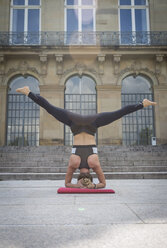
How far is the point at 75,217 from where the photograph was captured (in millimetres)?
2410

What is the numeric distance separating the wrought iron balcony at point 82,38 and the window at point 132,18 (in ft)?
0.29

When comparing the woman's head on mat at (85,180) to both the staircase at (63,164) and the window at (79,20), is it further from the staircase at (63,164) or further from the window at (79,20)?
the window at (79,20)

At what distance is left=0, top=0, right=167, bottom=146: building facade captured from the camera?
14188mm

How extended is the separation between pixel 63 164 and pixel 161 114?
8.21 metres

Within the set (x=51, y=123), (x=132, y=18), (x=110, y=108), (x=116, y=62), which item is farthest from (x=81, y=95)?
(x=132, y=18)

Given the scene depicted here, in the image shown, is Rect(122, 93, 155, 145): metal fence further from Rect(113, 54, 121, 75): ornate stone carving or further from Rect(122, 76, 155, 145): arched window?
Rect(113, 54, 121, 75): ornate stone carving

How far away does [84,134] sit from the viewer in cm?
470

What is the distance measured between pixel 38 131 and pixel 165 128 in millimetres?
7778

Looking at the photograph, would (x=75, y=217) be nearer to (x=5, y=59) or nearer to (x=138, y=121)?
(x=138, y=121)

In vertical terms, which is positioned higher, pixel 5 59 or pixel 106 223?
pixel 5 59

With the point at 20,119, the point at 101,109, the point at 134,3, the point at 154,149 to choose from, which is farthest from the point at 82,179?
the point at 134,3

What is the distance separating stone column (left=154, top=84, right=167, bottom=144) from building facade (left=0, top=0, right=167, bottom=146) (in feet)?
0.19

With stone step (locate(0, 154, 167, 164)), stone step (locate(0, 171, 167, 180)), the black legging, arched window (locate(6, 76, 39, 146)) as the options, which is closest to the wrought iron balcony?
arched window (locate(6, 76, 39, 146))

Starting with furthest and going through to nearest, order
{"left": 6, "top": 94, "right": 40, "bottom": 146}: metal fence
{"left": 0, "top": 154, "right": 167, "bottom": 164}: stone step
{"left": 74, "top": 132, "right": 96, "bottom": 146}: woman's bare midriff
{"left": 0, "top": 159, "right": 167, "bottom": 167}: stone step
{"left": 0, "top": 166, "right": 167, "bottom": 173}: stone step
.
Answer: {"left": 6, "top": 94, "right": 40, "bottom": 146}: metal fence < {"left": 0, "top": 154, "right": 167, "bottom": 164}: stone step < {"left": 0, "top": 159, "right": 167, "bottom": 167}: stone step < {"left": 0, "top": 166, "right": 167, "bottom": 173}: stone step < {"left": 74, "top": 132, "right": 96, "bottom": 146}: woman's bare midriff
